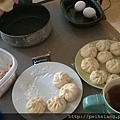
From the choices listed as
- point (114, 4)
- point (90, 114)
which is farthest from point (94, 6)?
point (114, 4)

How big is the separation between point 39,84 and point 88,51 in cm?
18

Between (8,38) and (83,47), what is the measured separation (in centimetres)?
24

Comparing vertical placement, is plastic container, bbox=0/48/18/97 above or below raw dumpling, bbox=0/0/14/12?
below

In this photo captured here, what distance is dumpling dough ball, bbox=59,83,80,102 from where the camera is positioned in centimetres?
60

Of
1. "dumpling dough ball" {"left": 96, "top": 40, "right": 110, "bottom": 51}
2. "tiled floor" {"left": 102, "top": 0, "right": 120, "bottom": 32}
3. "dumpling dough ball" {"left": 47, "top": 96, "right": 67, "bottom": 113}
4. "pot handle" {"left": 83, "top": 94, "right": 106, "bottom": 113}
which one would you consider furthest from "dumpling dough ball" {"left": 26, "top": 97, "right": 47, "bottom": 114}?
"tiled floor" {"left": 102, "top": 0, "right": 120, "bottom": 32}

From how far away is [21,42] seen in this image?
0.74 m

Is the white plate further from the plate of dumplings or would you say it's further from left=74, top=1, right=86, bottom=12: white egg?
left=74, top=1, right=86, bottom=12: white egg

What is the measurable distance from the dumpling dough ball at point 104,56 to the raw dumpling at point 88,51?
2cm

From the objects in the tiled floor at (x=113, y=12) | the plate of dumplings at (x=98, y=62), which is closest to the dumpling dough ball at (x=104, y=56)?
the plate of dumplings at (x=98, y=62)

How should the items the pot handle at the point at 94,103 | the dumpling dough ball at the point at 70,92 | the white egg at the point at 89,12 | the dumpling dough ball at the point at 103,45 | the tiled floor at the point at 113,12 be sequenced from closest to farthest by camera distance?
1. the pot handle at the point at 94,103
2. the dumpling dough ball at the point at 70,92
3. the dumpling dough ball at the point at 103,45
4. the white egg at the point at 89,12
5. the tiled floor at the point at 113,12

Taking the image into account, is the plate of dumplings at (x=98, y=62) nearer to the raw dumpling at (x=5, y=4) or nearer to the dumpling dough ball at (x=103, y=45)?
the dumpling dough ball at (x=103, y=45)

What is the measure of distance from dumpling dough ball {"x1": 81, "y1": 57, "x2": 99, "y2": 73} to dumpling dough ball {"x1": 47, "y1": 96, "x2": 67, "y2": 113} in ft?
0.41

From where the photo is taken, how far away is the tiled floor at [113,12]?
1528mm

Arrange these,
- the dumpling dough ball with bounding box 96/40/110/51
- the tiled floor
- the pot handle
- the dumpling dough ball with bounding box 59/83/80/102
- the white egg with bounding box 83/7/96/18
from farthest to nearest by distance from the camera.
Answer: the tiled floor → the white egg with bounding box 83/7/96/18 → the dumpling dough ball with bounding box 96/40/110/51 → the dumpling dough ball with bounding box 59/83/80/102 → the pot handle
